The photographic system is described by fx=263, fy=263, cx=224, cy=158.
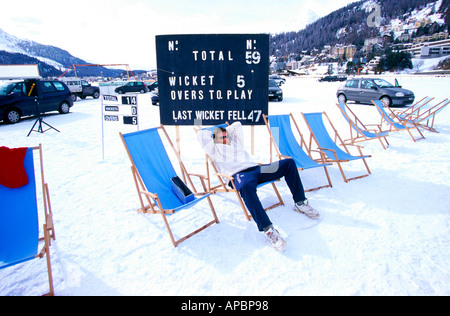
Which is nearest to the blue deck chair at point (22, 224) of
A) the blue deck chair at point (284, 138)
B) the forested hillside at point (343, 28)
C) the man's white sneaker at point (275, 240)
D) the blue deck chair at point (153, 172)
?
the blue deck chair at point (153, 172)

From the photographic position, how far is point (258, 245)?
266 centimetres

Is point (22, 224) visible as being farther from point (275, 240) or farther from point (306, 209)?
point (306, 209)

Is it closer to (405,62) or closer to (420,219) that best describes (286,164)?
(420,219)

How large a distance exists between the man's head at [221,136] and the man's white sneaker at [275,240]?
50.7 inches

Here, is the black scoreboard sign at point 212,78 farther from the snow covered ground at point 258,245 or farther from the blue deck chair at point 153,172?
the snow covered ground at point 258,245

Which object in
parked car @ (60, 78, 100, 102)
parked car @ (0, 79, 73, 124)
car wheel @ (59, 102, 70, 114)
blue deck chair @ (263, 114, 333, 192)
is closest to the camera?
blue deck chair @ (263, 114, 333, 192)

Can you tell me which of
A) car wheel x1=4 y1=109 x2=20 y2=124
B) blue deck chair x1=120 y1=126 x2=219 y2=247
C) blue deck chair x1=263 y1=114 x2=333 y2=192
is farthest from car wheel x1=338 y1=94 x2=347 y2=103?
Answer: car wheel x1=4 y1=109 x2=20 y2=124

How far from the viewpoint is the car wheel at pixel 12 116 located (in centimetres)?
927

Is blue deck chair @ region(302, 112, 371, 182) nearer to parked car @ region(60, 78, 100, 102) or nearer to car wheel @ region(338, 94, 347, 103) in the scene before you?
car wheel @ region(338, 94, 347, 103)

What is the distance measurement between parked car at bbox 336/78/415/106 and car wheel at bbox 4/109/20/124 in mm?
14318

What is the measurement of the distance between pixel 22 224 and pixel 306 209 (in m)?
2.90

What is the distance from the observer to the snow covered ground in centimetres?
216

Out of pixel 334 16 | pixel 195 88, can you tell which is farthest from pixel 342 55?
pixel 195 88
